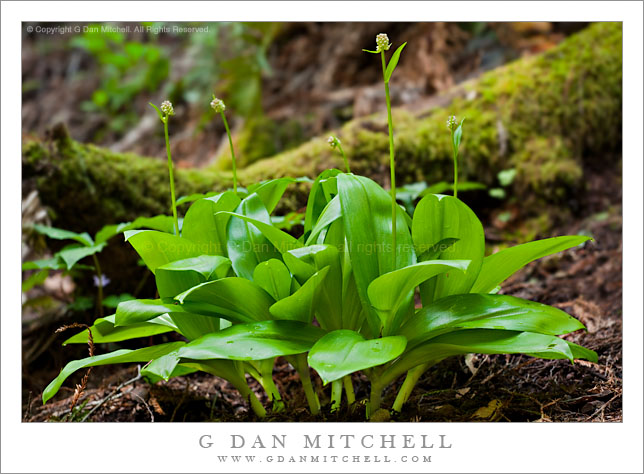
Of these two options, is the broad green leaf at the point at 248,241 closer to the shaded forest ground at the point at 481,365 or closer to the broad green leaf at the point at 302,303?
the broad green leaf at the point at 302,303

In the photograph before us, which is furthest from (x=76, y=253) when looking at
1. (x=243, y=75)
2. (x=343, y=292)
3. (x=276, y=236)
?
(x=243, y=75)

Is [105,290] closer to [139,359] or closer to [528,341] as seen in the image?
[139,359]

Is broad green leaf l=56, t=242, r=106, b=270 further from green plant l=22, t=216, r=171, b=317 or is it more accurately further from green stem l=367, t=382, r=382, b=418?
green stem l=367, t=382, r=382, b=418

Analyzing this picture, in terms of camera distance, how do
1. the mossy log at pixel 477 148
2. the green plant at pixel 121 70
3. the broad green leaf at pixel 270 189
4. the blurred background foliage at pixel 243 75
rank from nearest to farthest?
the broad green leaf at pixel 270 189 < the mossy log at pixel 477 148 < the blurred background foliage at pixel 243 75 < the green plant at pixel 121 70

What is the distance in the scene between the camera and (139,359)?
41.2 inches

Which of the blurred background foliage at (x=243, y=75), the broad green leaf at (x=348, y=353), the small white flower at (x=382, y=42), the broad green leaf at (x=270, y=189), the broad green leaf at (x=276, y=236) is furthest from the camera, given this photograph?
the blurred background foliage at (x=243, y=75)

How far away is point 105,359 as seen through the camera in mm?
978

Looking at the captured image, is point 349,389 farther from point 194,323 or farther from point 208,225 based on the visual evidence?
point 208,225

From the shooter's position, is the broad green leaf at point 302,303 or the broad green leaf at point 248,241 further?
the broad green leaf at point 248,241

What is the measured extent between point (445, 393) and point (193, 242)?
775 millimetres

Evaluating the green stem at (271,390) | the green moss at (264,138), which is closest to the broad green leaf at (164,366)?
the green stem at (271,390)

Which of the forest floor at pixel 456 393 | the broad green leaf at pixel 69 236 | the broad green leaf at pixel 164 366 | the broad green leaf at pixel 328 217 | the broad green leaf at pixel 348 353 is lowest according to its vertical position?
the forest floor at pixel 456 393

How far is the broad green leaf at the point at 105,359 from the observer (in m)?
0.96

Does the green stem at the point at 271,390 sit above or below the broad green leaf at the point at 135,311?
below
